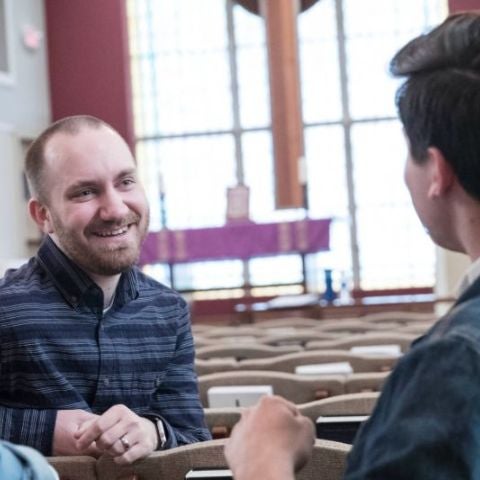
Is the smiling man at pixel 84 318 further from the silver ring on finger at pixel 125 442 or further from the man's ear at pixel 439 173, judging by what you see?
the man's ear at pixel 439 173

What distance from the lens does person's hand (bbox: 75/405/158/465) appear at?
2.12 m

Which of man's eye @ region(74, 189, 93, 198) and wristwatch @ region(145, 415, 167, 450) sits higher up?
man's eye @ region(74, 189, 93, 198)

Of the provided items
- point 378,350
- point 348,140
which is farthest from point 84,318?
point 348,140

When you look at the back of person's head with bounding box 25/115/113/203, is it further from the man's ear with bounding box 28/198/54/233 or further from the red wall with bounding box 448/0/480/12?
the red wall with bounding box 448/0/480/12

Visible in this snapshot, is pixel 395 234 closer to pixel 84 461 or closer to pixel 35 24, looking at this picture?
pixel 35 24

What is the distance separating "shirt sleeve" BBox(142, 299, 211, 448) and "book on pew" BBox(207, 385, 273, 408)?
40 cm

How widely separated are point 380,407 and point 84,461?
3.32ft

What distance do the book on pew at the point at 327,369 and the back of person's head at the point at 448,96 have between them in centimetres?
246

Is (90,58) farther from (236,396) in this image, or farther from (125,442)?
(125,442)

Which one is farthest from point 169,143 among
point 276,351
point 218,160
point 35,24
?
point 276,351

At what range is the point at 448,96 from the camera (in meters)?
1.28

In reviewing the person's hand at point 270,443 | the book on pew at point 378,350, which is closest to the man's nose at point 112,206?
the person's hand at point 270,443

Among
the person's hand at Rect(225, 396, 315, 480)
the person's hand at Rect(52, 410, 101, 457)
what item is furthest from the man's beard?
the person's hand at Rect(225, 396, 315, 480)

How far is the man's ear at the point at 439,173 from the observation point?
130 centimetres
